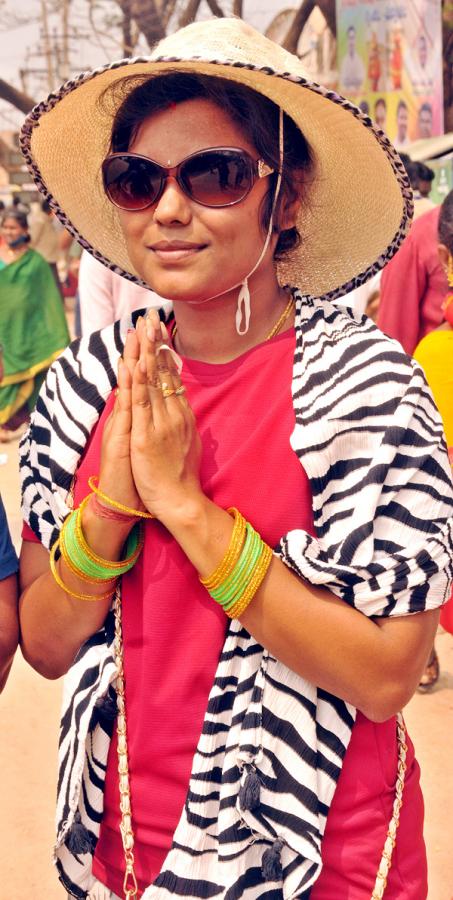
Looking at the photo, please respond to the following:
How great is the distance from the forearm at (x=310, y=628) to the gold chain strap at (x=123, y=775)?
260 millimetres

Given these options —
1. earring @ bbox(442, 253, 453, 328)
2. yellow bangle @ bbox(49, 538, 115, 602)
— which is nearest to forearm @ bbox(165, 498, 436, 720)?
yellow bangle @ bbox(49, 538, 115, 602)

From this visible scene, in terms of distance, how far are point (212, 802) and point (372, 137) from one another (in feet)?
3.61

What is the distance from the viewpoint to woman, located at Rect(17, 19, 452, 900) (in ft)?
5.27

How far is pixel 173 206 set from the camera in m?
1.65

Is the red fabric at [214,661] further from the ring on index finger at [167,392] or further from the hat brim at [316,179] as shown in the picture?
the hat brim at [316,179]

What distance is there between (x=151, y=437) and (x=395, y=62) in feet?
66.1

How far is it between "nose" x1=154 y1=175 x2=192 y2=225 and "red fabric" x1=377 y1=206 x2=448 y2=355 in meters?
3.59

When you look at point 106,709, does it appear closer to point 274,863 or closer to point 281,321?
point 274,863

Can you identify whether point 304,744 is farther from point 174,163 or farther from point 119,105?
point 119,105

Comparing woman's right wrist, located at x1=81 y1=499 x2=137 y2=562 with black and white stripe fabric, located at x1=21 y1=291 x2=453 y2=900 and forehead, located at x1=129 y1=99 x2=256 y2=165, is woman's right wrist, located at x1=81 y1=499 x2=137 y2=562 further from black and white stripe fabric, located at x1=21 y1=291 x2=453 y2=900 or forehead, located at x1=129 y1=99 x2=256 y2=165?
forehead, located at x1=129 y1=99 x2=256 y2=165

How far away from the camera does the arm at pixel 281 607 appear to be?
1.58m

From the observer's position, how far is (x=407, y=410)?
164 cm

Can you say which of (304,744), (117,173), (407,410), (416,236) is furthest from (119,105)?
(416,236)

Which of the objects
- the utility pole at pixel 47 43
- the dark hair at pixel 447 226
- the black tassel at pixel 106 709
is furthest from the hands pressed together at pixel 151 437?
the utility pole at pixel 47 43
